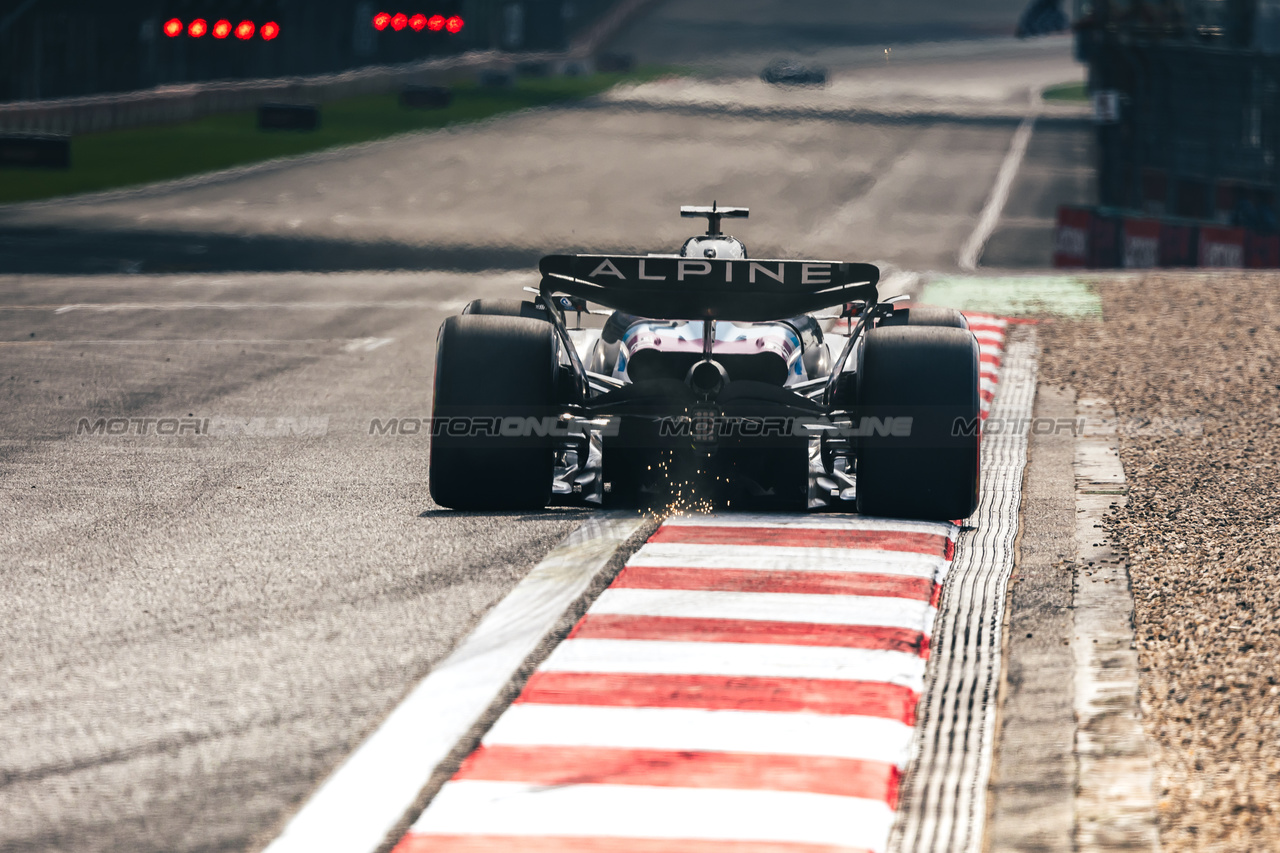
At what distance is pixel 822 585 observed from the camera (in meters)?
7.14

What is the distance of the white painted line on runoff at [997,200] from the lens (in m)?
28.3

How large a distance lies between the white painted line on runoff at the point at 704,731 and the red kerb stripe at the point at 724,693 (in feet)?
0.18

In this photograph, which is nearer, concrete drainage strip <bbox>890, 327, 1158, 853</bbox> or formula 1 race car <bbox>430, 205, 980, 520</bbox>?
concrete drainage strip <bbox>890, 327, 1158, 853</bbox>

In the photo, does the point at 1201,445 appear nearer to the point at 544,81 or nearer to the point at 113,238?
the point at 113,238

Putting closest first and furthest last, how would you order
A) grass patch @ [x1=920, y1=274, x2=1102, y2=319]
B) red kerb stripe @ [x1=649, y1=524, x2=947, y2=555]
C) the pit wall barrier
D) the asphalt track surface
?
1. the asphalt track surface
2. red kerb stripe @ [x1=649, y1=524, x2=947, y2=555]
3. grass patch @ [x1=920, y1=274, x2=1102, y2=319]
4. the pit wall barrier

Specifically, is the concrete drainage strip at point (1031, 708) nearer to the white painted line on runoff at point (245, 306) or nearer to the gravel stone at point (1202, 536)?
the gravel stone at point (1202, 536)

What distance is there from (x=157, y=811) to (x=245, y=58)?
169 ft

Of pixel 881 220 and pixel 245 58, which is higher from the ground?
pixel 245 58

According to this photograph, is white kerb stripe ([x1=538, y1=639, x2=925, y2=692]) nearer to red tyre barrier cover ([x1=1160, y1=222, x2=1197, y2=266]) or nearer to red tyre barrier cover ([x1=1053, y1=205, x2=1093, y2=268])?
red tyre barrier cover ([x1=1160, y1=222, x2=1197, y2=266])

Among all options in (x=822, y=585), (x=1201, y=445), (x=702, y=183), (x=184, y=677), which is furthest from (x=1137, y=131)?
(x=184, y=677)

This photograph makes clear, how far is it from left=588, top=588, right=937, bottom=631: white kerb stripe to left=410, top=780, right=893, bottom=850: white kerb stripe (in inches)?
69.7

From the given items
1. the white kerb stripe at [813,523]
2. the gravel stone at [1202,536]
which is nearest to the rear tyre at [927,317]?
the white kerb stripe at [813,523]

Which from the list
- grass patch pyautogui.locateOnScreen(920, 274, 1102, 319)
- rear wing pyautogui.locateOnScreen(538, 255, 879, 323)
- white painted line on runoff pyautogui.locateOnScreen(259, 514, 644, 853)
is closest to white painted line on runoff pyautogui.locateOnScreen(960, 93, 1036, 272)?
grass patch pyautogui.locateOnScreen(920, 274, 1102, 319)

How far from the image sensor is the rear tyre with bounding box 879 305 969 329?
9.09 m
